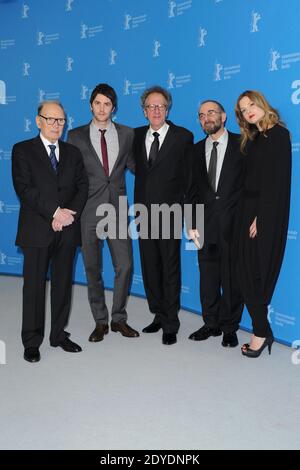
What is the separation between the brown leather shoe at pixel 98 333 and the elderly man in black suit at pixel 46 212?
386mm

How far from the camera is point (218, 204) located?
3.69m

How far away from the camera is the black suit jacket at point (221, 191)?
12.0ft

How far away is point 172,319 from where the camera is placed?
3885 millimetres

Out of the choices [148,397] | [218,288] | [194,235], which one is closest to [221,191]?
[194,235]

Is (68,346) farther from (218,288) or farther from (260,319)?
(260,319)

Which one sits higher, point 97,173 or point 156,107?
point 156,107

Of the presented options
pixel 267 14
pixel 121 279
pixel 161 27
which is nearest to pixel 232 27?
pixel 267 14

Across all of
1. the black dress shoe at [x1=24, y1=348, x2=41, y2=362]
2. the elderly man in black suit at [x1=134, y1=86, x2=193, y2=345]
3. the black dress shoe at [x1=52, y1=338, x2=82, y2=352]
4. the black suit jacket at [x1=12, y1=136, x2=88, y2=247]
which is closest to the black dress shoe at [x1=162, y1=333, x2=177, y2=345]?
the elderly man in black suit at [x1=134, y1=86, x2=193, y2=345]

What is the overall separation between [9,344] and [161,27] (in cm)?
312

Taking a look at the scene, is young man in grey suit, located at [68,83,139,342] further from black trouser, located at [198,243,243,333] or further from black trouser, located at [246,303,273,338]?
black trouser, located at [246,303,273,338]

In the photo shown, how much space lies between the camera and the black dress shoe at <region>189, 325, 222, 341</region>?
12.9 ft

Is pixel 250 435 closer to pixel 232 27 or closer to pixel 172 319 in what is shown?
pixel 172 319

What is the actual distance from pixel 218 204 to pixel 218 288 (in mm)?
637

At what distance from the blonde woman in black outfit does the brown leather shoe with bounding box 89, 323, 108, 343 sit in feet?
3.53
